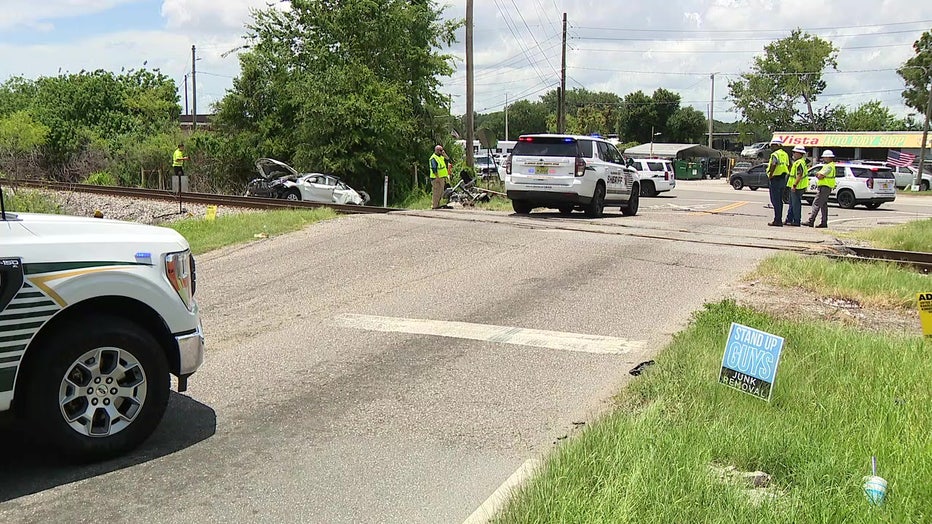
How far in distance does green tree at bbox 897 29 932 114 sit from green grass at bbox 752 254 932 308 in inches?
2821

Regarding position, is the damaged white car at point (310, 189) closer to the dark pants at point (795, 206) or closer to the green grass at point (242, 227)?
the green grass at point (242, 227)

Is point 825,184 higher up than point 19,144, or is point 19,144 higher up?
point 19,144

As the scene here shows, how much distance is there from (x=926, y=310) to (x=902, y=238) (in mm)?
9018

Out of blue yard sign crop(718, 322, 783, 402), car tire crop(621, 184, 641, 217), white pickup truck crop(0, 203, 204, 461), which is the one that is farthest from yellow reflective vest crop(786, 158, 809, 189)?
white pickup truck crop(0, 203, 204, 461)

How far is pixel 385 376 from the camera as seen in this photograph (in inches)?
257

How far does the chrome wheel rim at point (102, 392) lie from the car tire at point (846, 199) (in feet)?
97.5

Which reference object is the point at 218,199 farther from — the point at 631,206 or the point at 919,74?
the point at 919,74

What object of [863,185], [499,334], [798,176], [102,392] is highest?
[798,176]

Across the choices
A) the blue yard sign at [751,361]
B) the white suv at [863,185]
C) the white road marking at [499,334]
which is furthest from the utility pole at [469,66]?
the blue yard sign at [751,361]

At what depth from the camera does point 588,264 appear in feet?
38.9

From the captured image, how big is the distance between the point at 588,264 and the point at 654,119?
95.2 meters

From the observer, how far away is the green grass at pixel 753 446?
3.69m

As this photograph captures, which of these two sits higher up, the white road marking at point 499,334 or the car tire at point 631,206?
the car tire at point 631,206

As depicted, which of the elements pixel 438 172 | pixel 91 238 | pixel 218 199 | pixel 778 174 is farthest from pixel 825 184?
pixel 218 199
